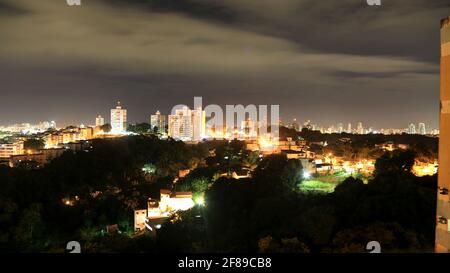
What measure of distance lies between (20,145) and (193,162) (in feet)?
43.3

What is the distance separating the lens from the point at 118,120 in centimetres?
3105

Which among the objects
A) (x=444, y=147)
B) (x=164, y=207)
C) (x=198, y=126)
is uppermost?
(x=198, y=126)

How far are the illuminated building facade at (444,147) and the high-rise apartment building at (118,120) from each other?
97.7ft

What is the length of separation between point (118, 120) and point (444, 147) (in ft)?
101

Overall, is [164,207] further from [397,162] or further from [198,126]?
[198,126]

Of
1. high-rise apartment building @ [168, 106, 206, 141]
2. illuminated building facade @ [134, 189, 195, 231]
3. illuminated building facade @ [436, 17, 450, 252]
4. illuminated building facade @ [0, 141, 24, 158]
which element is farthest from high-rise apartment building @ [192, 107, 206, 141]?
illuminated building facade @ [436, 17, 450, 252]

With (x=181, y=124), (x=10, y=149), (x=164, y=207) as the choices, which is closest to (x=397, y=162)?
(x=164, y=207)

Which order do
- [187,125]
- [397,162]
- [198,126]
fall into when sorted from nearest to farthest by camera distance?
[397,162] < [198,126] < [187,125]

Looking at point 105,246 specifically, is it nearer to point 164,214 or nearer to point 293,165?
point 164,214

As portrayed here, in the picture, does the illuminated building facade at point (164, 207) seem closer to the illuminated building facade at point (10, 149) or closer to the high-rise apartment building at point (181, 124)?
the illuminated building facade at point (10, 149)

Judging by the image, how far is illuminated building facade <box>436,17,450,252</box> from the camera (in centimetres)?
182

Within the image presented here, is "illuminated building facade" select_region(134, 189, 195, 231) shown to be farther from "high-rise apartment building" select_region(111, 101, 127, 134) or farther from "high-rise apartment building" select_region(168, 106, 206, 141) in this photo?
"high-rise apartment building" select_region(111, 101, 127, 134)
